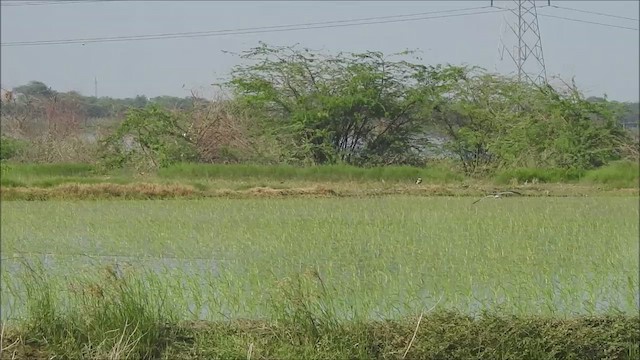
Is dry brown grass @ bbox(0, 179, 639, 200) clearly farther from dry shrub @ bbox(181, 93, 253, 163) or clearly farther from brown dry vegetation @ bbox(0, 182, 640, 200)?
→ dry shrub @ bbox(181, 93, 253, 163)

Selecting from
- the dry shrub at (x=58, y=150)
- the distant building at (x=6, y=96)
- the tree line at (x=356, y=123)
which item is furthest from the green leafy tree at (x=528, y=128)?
the distant building at (x=6, y=96)

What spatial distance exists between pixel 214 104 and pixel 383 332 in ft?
5.12

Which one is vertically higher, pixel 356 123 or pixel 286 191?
pixel 356 123

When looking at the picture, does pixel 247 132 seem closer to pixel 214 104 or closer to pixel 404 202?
pixel 214 104

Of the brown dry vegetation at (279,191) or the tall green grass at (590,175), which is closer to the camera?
the tall green grass at (590,175)

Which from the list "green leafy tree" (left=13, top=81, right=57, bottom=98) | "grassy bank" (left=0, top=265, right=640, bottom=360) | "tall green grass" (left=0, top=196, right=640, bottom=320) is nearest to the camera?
"grassy bank" (left=0, top=265, right=640, bottom=360)

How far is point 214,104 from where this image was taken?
3973 millimetres

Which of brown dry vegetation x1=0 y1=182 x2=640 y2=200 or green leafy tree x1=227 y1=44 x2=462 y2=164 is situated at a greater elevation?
green leafy tree x1=227 y1=44 x2=462 y2=164

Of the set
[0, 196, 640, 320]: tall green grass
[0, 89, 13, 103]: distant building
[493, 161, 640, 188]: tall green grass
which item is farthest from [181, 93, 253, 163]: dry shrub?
[493, 161, 640, 188]: tall green grass

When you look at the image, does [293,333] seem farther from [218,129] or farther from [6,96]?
[6,96]

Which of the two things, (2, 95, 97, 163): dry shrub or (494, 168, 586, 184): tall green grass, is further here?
(494, 168, 586, 184): tall green grass

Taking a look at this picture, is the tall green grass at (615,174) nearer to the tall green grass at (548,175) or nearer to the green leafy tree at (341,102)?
the tall green grass at (548,175)

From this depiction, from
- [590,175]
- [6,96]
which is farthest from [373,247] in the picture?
[6,96]

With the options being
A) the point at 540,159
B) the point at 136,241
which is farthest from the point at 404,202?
the point at 136,241
